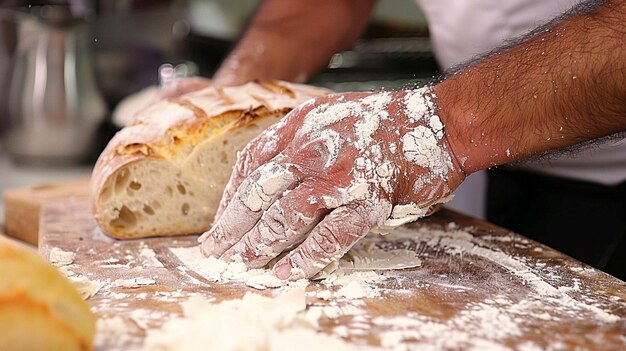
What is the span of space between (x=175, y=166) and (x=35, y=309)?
0.80m

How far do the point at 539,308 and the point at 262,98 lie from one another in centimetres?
87

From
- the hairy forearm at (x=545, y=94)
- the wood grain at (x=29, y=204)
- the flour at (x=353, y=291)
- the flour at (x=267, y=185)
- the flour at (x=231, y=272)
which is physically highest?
the hairy forearm at (x=545, y=94)

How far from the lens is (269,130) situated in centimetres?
162

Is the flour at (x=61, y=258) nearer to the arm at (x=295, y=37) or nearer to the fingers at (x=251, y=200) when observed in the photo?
the fingers at (x=251, y=200)

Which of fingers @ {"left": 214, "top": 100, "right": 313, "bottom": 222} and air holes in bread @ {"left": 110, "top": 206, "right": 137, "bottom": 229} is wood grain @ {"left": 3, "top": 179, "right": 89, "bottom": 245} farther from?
fingers @ {"left": 214, "top": 100, "right": 313, "bottom": 222}

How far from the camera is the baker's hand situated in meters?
1.51

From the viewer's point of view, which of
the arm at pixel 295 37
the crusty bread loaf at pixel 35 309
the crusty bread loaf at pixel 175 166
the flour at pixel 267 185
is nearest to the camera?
the crusty bread loaf at pixel 35 309

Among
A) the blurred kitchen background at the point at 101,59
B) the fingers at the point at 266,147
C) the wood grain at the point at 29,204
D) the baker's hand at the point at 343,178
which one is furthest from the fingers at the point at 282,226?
the blurred kitchen background at the point at 101,59

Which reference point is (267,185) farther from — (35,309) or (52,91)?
(52,91)

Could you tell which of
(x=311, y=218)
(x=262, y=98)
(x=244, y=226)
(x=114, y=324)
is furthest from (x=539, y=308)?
(x=262, y=98)

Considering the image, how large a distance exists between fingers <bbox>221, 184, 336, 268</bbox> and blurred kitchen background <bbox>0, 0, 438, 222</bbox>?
1433 mm

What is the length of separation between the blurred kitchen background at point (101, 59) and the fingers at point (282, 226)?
1.43 meters

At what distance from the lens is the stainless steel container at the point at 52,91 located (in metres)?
2.88

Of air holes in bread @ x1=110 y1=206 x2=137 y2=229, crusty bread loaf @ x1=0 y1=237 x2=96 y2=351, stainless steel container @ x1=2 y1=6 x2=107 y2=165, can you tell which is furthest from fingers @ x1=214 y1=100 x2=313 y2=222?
stainless steel container @ x1=2 y1=6 x2=107 y2=165
